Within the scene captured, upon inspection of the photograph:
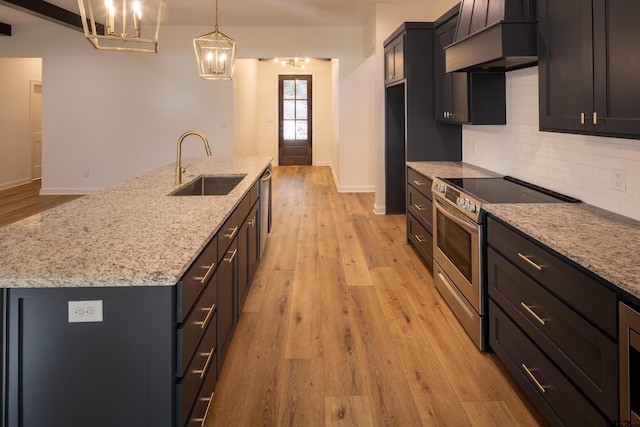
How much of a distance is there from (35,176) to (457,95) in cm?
930

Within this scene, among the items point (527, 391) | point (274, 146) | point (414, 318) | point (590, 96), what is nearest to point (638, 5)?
point (590, 96)

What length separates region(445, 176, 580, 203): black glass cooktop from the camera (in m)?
2.72

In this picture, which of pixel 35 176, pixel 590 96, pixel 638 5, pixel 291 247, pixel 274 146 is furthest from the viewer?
pixel 274 146

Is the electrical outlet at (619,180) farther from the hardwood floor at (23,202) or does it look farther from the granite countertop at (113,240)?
the hardwood floor at (23,202)

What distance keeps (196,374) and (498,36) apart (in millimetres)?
2285

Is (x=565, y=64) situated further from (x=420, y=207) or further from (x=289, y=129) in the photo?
Result: (x=289, y=129)

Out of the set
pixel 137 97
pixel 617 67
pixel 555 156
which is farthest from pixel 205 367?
pixel 137 97

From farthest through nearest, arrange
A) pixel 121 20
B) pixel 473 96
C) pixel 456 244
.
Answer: pixel 121 20, pixel 473 96, pixel 456 244

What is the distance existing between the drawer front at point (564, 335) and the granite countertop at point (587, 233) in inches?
8.2

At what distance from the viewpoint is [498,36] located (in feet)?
8.59

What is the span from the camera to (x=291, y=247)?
5.04m

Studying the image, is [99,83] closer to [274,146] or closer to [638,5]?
[274,146]

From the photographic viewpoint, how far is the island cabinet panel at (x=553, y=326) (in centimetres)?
151

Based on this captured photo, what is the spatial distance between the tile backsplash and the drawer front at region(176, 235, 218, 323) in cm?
196
